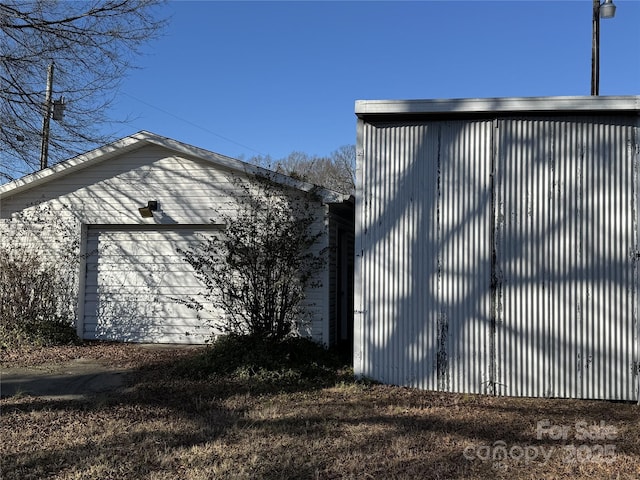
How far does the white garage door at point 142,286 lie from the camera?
382 inches

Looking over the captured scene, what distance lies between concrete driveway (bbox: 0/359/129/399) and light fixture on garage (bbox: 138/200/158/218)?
9.12 ft

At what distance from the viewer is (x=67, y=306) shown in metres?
9.88

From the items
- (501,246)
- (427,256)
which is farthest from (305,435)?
(501,246)

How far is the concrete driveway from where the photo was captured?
6.52 m

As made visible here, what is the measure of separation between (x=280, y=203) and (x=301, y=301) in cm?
165

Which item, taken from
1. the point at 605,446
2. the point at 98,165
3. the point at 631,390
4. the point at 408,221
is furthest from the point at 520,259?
the point at 98,165

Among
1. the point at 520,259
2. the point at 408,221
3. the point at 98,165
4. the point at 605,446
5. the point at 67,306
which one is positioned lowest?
the point at 605,446

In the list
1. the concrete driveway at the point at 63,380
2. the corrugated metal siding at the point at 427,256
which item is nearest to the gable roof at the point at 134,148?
the corrugated metal siding at the point at 427,256

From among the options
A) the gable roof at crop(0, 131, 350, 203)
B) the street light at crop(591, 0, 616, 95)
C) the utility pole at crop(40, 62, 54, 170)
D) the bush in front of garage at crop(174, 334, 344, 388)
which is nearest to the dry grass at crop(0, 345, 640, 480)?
the bush in front of garage at crop(174, 334, 344, 388)

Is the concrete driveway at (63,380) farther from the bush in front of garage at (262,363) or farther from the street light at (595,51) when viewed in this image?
the street light at (595,51)

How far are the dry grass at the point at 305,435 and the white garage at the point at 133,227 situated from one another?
121 inches

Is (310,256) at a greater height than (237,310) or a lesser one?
greater

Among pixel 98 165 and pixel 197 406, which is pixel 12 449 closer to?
pixel 197 406

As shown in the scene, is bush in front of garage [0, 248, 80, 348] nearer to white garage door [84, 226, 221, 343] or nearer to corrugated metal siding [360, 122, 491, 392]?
white garage door [84, 226, 221, 343]
